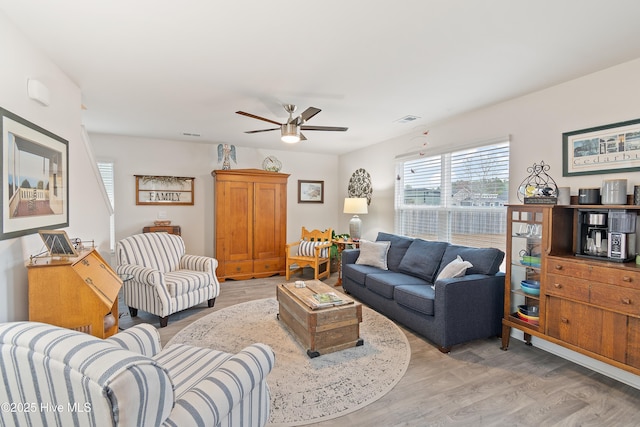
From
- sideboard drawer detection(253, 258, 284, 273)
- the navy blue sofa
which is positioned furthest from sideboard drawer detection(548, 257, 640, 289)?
sideboard drawer detection(253, 258, 284, 273)

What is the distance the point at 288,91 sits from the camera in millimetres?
2883

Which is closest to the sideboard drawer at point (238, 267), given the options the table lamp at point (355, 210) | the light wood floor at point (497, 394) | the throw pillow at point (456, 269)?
the table lamp at point (355, 210)

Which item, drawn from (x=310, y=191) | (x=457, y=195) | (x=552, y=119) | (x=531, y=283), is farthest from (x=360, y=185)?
(x=531, y=283)

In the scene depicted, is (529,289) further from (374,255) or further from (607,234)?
(374,255)

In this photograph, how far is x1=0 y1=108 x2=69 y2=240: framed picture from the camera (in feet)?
5.67

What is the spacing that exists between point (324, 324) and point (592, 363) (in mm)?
2238

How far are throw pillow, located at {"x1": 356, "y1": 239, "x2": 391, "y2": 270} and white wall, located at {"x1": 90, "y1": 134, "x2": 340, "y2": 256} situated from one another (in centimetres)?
225

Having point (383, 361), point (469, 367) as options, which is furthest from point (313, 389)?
point (469, 367)

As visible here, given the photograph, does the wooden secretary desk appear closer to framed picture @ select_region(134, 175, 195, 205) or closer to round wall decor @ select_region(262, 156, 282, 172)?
framed picture @ select_region(134, 175, 195, 205)

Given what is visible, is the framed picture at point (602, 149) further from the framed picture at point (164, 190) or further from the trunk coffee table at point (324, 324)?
the framed picture at point (164, 190)

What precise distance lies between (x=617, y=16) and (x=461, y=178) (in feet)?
6.94

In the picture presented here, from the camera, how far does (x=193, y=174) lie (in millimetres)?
5305

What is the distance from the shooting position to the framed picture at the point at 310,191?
A: 6.21 metres

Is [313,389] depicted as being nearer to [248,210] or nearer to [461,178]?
[461,178]
